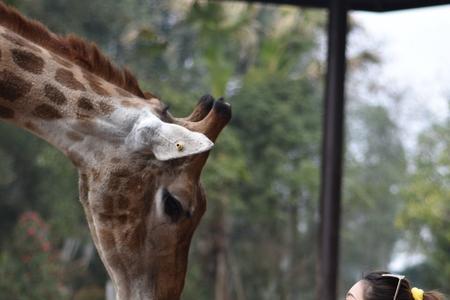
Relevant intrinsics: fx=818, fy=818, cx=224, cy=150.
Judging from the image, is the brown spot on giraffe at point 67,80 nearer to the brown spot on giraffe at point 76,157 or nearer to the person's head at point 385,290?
Result: the brown spot on giraffe at point 76,157

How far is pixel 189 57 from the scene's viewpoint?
2288cm

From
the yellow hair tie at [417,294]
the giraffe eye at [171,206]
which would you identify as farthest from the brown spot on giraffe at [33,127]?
the yellow hair tie at [417,294]

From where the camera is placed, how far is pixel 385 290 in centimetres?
285

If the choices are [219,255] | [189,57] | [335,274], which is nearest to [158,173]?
[335,274]

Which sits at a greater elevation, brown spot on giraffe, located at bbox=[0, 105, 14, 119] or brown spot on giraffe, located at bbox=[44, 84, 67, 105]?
brown spot on giraffe, located at bbox=[44, 84, 67, 105]

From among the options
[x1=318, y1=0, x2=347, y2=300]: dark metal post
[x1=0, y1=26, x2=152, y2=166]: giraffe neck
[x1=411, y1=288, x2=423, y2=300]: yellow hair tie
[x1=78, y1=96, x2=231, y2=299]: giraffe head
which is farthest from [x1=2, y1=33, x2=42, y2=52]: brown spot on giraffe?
[x1=318, y1=0, x2=347, y2=300]: dark metal post

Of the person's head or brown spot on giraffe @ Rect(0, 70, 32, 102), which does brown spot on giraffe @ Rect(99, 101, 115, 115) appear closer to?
brown spot on giraffe @ Rect(0, 70, 32, 102)

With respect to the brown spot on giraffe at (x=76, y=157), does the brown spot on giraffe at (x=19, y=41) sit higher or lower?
higher

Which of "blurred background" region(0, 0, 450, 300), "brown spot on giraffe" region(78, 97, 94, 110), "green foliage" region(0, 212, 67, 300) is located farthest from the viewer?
"blurred background" region(0, 0, 450, 300)

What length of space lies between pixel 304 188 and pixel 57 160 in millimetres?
6435

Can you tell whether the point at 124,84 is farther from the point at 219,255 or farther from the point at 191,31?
the point at 191,31

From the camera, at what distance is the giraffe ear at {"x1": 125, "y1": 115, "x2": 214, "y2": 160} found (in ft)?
9.67

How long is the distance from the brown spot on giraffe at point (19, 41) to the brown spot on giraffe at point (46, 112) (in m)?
0.24

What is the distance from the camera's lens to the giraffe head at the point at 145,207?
3.12 meters
